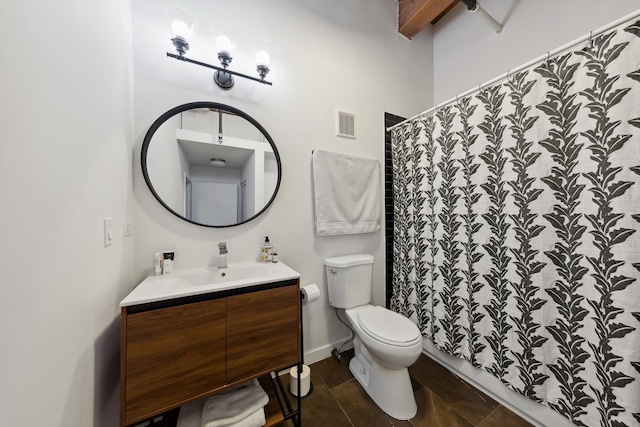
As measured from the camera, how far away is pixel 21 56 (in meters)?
0.46

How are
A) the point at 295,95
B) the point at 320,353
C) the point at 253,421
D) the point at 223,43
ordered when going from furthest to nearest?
the point at 320,353 < the point at 295,95 < the point at 223,43 < the point at 253,421

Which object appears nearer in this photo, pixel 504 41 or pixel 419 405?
pixel 419 405

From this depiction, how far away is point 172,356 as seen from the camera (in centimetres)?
86

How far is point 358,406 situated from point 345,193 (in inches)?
52.8

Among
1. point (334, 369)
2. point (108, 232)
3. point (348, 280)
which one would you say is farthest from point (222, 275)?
point (334, 369)

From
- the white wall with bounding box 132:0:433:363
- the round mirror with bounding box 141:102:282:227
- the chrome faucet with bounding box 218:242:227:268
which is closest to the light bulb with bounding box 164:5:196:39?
the white wall with bounding box 132:0:433:363

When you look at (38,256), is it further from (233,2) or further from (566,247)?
(566,247)

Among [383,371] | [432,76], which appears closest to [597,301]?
[383,371]

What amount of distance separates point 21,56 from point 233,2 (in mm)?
1316

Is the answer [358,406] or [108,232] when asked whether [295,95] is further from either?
[358,406]

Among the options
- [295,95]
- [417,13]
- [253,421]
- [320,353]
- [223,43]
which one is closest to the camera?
[253,421]

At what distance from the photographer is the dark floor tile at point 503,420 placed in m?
1.15

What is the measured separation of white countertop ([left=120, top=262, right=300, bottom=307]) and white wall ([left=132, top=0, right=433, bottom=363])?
9 centimetres

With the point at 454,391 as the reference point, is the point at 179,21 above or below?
above
